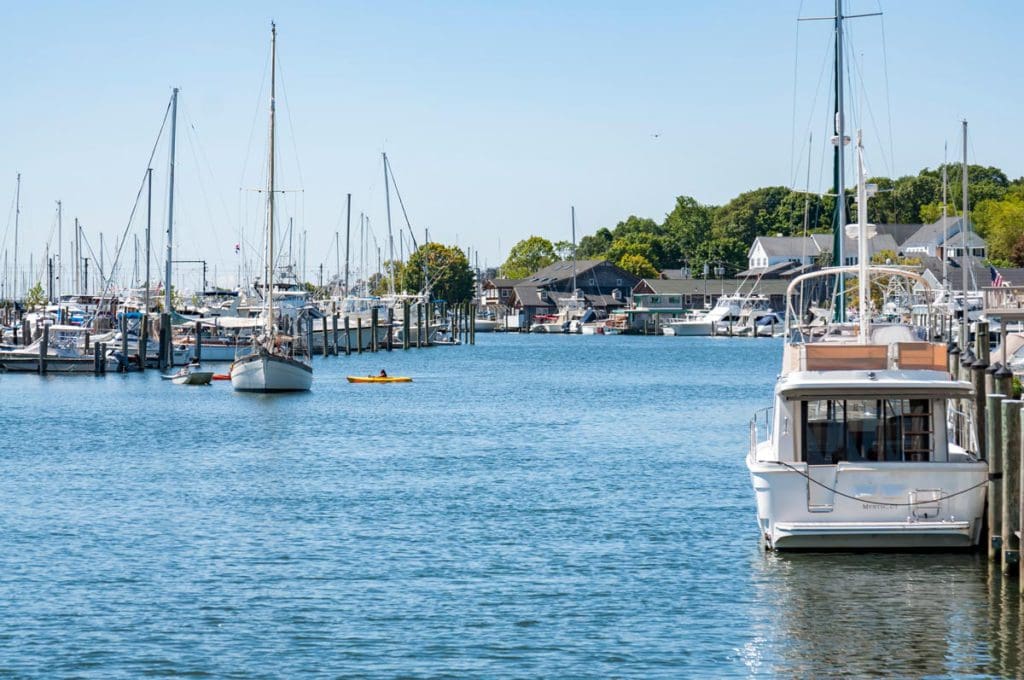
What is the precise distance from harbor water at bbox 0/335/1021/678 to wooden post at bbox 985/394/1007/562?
597mm

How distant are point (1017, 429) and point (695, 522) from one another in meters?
10.5

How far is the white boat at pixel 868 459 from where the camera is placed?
25812 mm

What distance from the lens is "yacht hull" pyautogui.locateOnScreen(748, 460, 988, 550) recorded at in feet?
84.4

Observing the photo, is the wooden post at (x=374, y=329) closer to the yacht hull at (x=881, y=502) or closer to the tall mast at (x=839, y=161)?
the tall mast at (x=839, y=161)

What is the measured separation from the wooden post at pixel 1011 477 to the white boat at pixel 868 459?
1.28 m

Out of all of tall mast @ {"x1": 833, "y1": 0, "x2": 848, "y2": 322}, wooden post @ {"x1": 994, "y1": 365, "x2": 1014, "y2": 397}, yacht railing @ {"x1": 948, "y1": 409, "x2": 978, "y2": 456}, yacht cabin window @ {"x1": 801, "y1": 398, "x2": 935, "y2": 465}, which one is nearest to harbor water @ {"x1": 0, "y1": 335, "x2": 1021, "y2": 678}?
yacht cabin window @ {"x1": 801, "y1": 398, "x2": 935, "y2": 465}

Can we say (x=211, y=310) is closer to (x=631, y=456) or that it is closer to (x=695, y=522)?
(x=631, y=456)

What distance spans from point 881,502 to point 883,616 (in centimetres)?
243

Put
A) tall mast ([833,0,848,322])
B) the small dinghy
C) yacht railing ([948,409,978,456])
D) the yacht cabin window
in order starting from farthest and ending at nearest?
1. the small dinghy
2. tall mast ([833,0,848,322])
3. yacht railing ([948,409,978,456])
4. the yacht cabin window

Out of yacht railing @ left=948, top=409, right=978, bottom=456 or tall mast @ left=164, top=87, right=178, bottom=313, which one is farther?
tall mast @ left=164, top=87, right=178, bottom=313

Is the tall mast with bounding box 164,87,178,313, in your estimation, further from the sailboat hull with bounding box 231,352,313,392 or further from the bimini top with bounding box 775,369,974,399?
the bimini top with bounding box 775,369,974,399

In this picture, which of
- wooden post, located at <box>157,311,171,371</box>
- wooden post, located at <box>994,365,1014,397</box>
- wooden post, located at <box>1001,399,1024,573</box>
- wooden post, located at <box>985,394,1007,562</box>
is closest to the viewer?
wooden post, located at <box>1001,399,1024,573</box>

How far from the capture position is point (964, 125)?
91.7 m

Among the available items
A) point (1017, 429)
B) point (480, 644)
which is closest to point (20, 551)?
point (480, 644)
